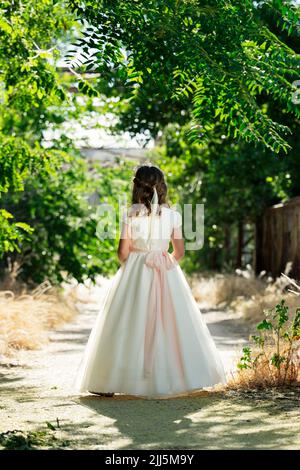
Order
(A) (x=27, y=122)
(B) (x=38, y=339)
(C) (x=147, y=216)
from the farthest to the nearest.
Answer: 1. (A) (x=27, y=122)
2. (B) (x=38, y=339)
3. (C) (x=147, y=216)

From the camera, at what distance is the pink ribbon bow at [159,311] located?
278 inches

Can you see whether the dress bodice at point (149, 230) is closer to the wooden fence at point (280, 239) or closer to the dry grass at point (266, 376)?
the dry grass at point (266, 376)

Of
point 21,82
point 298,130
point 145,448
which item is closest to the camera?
point 145,448

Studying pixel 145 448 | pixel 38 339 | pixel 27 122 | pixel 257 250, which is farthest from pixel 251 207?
pixel 145 448

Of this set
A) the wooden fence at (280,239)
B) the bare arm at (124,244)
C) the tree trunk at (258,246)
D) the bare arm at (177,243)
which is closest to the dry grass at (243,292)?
the wooden fence at (280,239)

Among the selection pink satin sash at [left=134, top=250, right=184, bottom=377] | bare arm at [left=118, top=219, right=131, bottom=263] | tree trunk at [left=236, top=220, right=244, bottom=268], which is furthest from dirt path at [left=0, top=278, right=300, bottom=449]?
tree trunk at [left=236, top=220, right=244, bottom=268]

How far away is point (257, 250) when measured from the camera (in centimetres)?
2020

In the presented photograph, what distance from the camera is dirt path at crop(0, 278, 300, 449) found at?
535cm

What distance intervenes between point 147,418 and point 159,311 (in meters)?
1.21

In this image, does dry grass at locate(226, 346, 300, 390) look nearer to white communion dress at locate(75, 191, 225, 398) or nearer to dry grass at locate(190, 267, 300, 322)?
white communion dress at locate(75, 191, 225, 398)

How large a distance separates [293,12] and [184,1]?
948 mm

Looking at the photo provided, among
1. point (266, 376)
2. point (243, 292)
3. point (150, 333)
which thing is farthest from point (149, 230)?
point (243, 292)

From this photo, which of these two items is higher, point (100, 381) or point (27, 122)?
point (27, 122)
